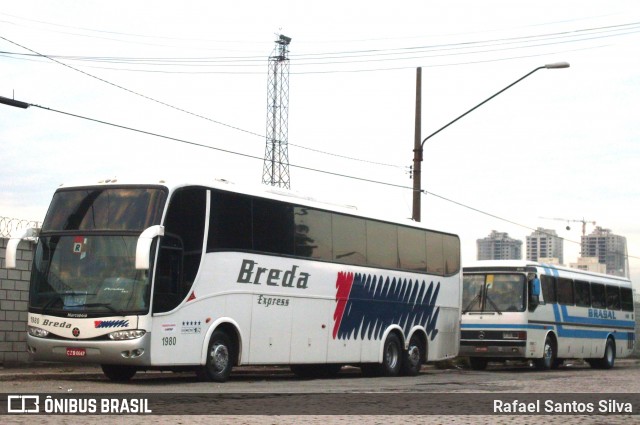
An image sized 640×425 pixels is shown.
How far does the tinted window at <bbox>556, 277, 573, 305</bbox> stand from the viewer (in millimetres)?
31203

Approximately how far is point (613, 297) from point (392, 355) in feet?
47.2

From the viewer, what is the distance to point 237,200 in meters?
18.8

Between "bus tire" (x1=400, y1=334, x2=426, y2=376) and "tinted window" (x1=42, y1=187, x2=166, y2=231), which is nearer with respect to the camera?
"tinted window" (x1=42, y1=187, x2=166, y2=231)

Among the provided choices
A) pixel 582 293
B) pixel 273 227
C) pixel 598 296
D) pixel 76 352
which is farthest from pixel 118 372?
pixel 598 296

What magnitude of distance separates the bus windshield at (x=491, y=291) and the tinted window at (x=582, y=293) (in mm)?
3914

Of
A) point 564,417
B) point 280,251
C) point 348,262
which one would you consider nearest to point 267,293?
point 280,251

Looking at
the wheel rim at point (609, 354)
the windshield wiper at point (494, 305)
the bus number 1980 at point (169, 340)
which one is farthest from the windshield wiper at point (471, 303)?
the bus number 1980 at point (169, 340)

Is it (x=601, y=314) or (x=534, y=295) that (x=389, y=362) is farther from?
A: (x=601, y=314)

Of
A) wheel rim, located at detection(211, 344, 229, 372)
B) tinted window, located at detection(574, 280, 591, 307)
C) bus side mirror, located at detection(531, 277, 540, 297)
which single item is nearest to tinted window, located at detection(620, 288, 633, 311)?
tinted window, located at detection(574, 280, 591, 307)

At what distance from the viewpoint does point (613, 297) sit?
35.9 meters

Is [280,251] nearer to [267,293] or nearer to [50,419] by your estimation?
[267,293]

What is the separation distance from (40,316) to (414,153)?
1492 centimetres

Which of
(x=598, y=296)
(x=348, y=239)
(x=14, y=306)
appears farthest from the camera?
(x=598, y=296)

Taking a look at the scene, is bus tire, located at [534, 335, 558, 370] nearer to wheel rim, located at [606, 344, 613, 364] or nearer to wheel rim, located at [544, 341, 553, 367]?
wheel rim, located at [544, 341, 553, 367]
